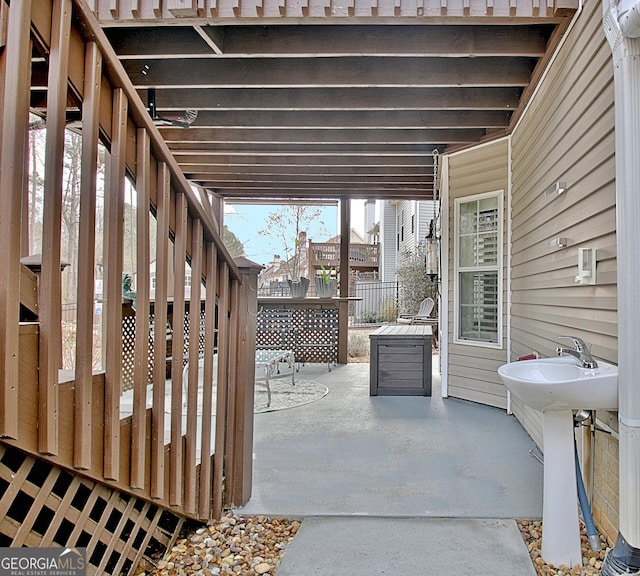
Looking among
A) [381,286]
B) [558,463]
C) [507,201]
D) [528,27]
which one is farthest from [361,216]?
[558,463]

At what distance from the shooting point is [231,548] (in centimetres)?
204

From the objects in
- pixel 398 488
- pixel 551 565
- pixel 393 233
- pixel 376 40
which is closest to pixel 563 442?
pixel 551 565

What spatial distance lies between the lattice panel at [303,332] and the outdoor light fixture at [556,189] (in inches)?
178

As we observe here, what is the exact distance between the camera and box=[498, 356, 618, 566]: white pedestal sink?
1.82 m

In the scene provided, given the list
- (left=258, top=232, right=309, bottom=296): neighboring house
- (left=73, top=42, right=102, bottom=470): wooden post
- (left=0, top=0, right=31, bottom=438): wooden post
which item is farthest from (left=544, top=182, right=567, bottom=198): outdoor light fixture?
(left=258, top=232, right=309, bottom=296): neighboring house

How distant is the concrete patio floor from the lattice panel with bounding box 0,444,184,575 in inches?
22.2

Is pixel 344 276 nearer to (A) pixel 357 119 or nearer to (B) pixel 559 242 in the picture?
(A) pixel 357 119

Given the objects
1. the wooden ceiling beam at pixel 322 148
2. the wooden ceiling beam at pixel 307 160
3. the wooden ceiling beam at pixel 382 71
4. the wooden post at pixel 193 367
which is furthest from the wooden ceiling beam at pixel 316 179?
the wooden post at pixel 193 367

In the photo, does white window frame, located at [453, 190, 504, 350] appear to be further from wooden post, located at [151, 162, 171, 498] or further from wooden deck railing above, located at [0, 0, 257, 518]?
wooden post, located at [151, 162, 171, 498]

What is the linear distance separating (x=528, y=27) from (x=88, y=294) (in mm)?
3107

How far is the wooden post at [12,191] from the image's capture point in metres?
1.04

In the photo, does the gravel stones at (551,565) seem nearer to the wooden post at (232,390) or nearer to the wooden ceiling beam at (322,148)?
the wooden post at (232,390)

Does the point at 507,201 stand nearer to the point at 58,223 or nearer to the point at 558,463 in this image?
the point at 558,463

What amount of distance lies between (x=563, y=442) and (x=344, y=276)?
17.3 ft
